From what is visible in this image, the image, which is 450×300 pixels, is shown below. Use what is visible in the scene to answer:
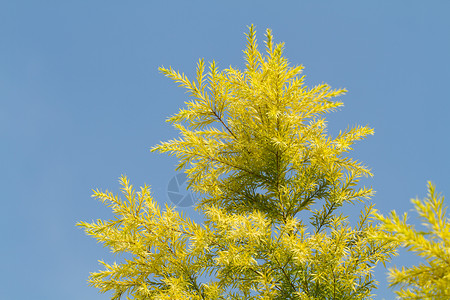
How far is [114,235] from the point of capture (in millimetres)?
6207

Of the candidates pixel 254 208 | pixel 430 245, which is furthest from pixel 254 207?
pixel 430 245

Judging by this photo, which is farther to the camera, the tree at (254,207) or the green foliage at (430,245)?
the tree at (254,207)

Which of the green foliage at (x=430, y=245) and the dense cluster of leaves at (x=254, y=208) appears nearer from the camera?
the green foliage at (x=430, y=245)

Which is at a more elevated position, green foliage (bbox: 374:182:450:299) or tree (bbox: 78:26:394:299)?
tree (bbox: 78:26:394:299)

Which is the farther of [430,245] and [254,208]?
[254,208]

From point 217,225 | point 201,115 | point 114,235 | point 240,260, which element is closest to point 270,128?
point 201,115

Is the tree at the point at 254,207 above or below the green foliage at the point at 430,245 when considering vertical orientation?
above

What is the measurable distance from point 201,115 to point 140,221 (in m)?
2.32

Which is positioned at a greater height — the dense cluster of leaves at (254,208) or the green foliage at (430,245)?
the dense cluster of leaves at (254,208)

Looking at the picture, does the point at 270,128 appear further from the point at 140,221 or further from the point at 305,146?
the point at 140,221

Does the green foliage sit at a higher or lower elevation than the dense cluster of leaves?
lower

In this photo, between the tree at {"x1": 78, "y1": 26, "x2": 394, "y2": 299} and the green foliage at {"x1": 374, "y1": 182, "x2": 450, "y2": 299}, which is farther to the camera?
the tree at {"x1": 78, "y1": 26, "x2": 394, "y2": 299}

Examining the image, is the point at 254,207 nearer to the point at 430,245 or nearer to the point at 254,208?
the point at 254,208

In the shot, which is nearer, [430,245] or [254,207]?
[430,245]
